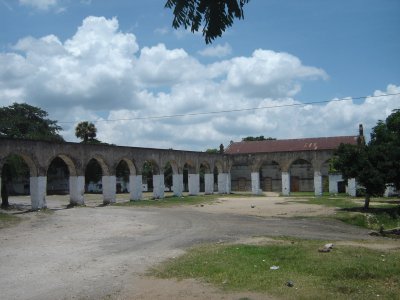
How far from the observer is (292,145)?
47.7m

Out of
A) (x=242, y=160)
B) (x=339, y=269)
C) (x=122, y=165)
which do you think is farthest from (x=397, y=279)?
(x=122, y=165)

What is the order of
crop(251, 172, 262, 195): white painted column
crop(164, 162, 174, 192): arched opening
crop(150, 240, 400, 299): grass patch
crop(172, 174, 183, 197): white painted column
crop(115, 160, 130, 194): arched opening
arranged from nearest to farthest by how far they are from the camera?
crop(150, 240, 400, 299): grass patch < crop(172, 174, 183, 197): white painted column < crop(251, 172, 262, 195): white painted column < crop(115, 160, 130, 194): arched opening < crop(164, 162, 174, 192): arched opening

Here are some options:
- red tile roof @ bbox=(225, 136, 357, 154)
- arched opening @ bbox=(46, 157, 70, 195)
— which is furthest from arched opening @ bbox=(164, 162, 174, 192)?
arched opening @ bbox=(46, 157, 70, 195)

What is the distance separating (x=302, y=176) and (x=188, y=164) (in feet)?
47.2

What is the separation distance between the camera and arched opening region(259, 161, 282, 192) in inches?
1959

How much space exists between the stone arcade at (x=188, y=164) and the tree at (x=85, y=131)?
31.1 feet

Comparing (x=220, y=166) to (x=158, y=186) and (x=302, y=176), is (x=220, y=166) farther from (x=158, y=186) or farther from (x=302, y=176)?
(x=158, y=186)

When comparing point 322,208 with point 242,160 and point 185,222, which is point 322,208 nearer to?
point 185,222

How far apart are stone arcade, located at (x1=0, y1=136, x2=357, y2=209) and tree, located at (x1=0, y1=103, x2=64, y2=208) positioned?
2.80 m

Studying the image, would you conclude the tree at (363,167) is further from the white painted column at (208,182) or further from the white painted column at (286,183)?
the white painted column at (208,182)

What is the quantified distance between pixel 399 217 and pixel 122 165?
36240mm

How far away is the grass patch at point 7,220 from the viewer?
18808 millimetres

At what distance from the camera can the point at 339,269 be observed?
8.83 meters

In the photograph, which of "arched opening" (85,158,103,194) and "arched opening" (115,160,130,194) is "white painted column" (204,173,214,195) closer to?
"arched opening" (85,158,103,194)
